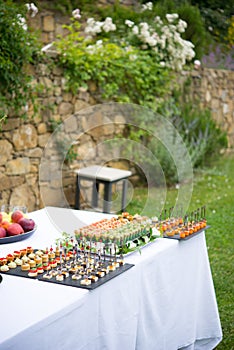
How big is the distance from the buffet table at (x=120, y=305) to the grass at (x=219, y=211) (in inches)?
14.5

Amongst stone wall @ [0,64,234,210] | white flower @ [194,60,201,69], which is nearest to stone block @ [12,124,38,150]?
stone wall @ [0,64,234,210]

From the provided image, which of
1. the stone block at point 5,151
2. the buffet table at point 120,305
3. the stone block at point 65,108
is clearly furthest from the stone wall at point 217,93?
the buffet table at point 120,305

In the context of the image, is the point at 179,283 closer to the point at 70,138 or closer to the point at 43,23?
the point at 70,138

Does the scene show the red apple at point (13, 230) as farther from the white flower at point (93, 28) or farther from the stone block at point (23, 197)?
the white flower at point (93, 28)

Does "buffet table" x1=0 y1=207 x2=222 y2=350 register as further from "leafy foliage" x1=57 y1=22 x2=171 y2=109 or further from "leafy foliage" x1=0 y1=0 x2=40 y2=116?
"leafy foliage" x1=57 y1=22 x2=171 y2=109

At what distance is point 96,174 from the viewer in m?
5.42

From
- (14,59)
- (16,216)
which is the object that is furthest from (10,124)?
(16,216)

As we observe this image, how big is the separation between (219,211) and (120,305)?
13.1 feet

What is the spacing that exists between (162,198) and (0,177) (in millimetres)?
2331

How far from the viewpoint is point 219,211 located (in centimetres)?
604

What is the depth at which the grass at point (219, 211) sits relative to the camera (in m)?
3.29

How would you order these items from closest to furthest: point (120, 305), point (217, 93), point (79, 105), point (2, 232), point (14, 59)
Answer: point (120, 305)
point (2, 232)
point (14, 59)
point (79, 105)
point (217, 93)

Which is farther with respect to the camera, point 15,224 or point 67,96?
point 67,96

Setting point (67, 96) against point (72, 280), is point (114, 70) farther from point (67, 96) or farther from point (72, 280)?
point (72, 280)
